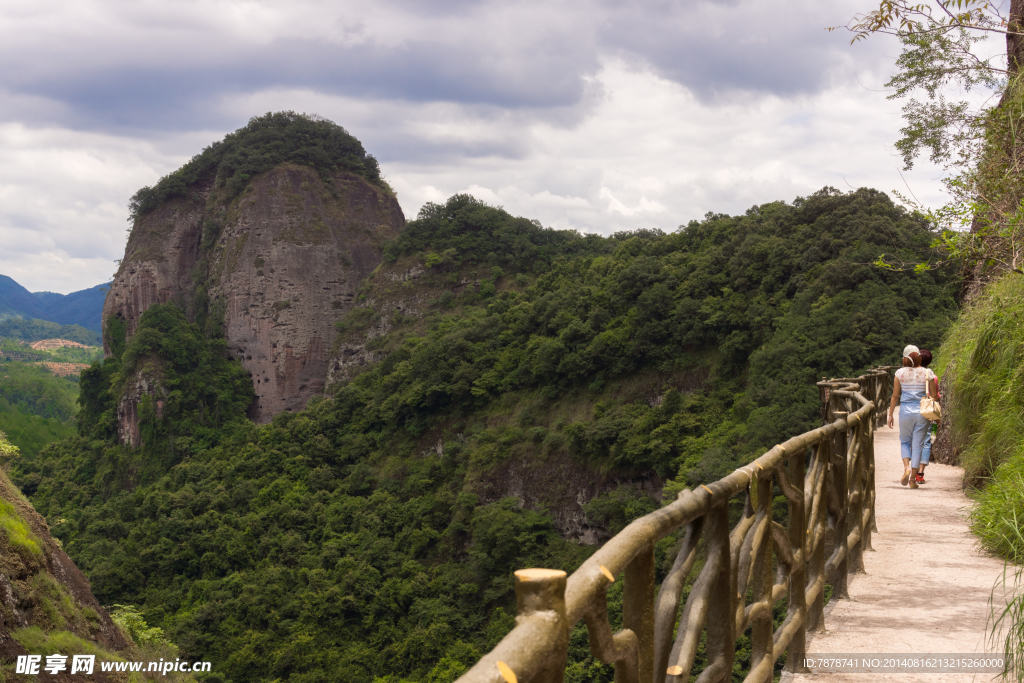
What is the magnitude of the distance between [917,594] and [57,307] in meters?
231

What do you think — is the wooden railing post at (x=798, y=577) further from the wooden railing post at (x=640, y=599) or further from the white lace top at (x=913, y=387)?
the white lace top at (x=913, y=387)

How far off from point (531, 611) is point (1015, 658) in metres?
2.76

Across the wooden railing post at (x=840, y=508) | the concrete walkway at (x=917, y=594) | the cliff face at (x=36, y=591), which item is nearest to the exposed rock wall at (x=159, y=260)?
the cliff face at (x=36, y=591)

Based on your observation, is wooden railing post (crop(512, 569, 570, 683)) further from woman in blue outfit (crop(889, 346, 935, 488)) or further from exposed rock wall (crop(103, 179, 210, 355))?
exposed rock wall (crop(103, 179, 210, 355))

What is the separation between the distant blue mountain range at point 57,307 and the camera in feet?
581

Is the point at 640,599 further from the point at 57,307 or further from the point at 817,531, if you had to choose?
the point at 57,307

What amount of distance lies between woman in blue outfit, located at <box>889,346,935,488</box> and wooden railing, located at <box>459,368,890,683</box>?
280 cm

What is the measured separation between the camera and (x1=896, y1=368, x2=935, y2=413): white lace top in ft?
22.5

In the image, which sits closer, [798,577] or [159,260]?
[798,577]

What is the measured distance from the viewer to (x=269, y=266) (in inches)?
1571

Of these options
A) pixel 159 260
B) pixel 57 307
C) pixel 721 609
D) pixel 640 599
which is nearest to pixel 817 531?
pixel 721 609

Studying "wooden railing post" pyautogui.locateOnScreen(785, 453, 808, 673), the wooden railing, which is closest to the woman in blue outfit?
the wooden railing

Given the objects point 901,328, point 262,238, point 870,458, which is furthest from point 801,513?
point 262,238

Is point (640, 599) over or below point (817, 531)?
over
